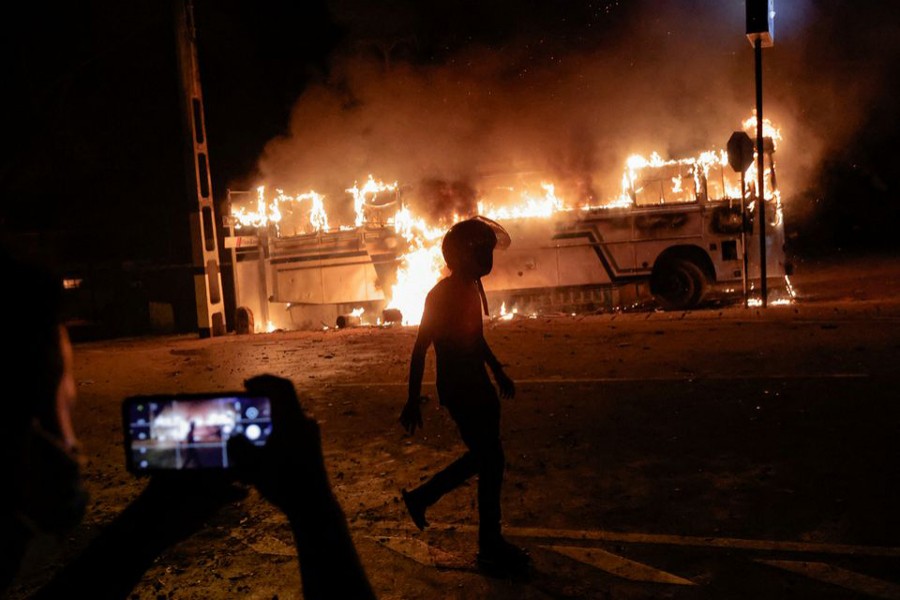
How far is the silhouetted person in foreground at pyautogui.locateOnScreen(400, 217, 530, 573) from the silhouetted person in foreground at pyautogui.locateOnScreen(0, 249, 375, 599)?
2.35 m

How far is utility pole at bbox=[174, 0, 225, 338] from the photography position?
1417 centimetres

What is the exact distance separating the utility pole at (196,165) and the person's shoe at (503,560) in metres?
11.6

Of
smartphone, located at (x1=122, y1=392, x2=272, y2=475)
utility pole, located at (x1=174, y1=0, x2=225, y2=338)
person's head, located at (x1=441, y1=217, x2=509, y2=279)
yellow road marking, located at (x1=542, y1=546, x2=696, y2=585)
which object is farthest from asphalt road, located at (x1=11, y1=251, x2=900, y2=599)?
utility pole, located at (x1=174, y1=0, x2=225, y2=338)

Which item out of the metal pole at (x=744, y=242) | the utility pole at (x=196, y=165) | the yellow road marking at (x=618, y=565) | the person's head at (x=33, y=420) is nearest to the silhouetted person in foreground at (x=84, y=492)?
the person's head at (x=33, y=420)

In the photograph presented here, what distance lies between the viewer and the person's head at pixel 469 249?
415cm

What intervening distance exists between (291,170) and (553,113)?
682 cm

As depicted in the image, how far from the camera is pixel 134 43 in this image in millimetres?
22250

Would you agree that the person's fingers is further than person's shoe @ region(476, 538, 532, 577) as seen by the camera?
No

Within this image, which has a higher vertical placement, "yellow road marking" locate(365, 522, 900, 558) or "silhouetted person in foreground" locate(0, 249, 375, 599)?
"silhouetted person in foreground" locate(0, 249, 375, 599)

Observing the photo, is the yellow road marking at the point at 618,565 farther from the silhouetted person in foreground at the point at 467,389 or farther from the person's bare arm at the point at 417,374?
the person's bare arm at the point at 417,374

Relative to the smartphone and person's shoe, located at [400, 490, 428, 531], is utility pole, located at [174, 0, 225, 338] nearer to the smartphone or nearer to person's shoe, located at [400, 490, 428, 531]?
person's shoe, located at [400, 490, 428, 531]

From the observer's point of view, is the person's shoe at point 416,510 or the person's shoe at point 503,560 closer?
the person's shoe at point 503,560


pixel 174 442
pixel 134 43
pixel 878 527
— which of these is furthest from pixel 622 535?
pixel 134 43

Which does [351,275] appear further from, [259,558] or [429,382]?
[259,558]
